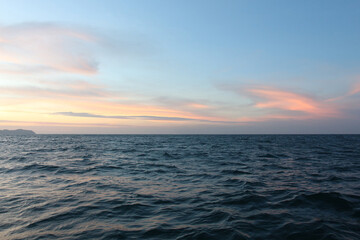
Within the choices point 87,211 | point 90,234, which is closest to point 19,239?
point 90,234

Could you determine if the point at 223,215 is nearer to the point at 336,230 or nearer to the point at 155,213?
the point at 155,213

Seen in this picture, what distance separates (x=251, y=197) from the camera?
1152 centimetres

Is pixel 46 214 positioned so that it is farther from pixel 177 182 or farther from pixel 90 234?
pixel 177 182

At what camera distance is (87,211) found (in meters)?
9.52

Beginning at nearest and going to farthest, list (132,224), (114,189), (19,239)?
(19,239)
(132,224)
(114,189)

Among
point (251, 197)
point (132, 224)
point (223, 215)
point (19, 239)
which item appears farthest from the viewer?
point (251, 197)

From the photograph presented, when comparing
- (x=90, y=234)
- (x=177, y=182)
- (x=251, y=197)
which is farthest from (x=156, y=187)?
(x=90, y=234)

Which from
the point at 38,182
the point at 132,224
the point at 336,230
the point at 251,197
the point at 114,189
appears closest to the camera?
the point at 336,230

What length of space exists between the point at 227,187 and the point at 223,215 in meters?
4.95

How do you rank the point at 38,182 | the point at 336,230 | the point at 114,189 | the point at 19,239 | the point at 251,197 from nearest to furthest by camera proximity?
1. the point at 19,239
2. the point at 336,230
3. the point at 251,197
4. the point at 114,189
5. the point at 38,182

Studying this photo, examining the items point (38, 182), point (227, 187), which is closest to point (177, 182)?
point (227, 187)

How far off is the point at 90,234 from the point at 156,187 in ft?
22.0

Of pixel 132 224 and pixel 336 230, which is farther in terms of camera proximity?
pixel 132 224

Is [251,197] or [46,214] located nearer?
[46,214]
